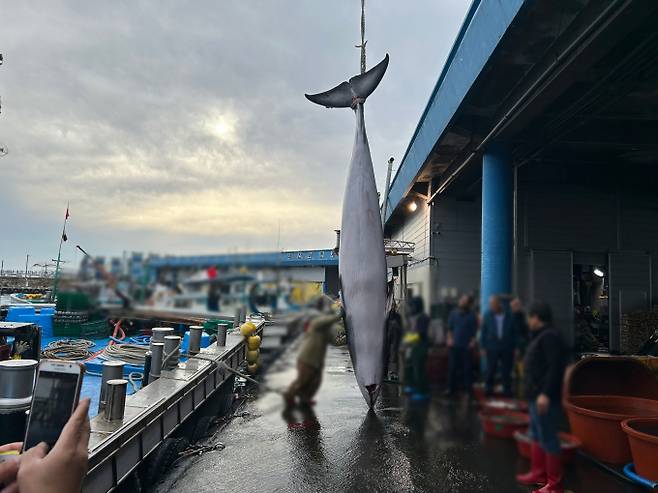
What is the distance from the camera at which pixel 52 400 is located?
1214mm

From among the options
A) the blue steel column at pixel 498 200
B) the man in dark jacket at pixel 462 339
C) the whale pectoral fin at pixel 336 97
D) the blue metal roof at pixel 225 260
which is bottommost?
the man in dark jacket at pixel 462 339

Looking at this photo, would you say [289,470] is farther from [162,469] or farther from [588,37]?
[588,37]

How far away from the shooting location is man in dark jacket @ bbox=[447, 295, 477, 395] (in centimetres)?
100

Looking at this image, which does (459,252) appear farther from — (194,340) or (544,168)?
(194,340)

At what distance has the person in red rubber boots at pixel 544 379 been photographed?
896mm

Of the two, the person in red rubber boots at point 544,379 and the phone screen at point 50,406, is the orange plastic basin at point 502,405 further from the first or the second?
the phone screen at point 50,406

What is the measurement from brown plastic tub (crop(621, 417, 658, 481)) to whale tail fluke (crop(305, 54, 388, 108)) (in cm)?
163

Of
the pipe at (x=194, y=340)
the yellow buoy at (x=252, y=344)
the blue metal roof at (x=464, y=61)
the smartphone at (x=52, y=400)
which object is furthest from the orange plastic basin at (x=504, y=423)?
the pipe at (x=194, y=340)

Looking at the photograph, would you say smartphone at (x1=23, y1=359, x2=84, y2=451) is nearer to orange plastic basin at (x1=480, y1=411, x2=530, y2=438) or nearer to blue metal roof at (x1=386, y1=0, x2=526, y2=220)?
orange plastic basin at (x1=480, y1=411, x2=530, y2=438)

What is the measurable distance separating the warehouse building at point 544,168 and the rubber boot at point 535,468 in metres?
0.26

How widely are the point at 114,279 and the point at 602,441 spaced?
4.09ft

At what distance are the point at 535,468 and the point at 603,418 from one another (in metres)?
0.20

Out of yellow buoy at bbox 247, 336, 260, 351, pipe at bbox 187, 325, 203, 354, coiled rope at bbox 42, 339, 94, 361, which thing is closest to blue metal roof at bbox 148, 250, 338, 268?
yellow buoy at bbox 247, 336, 260, 351

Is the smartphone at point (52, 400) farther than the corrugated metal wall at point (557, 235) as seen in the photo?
Yes
